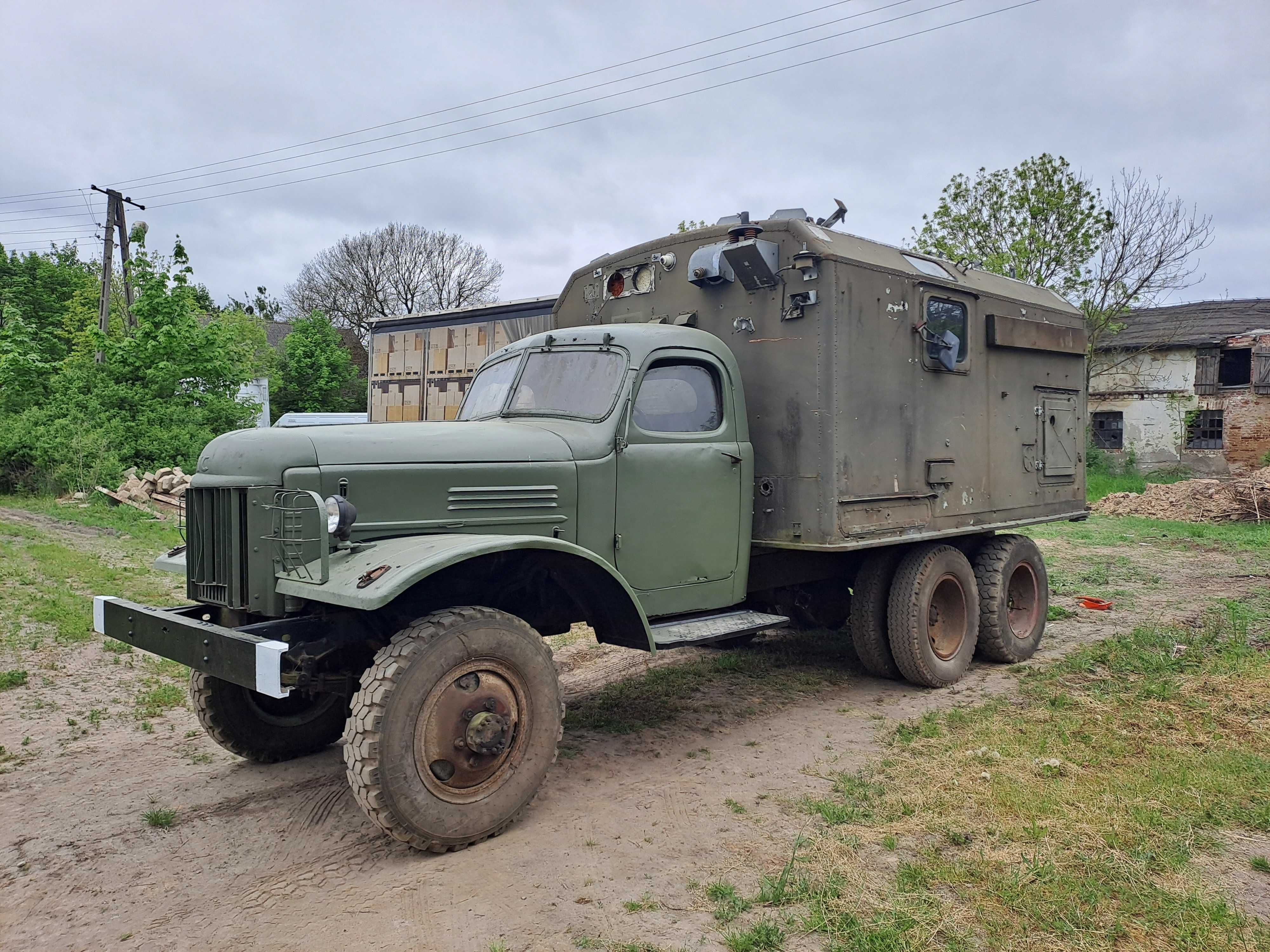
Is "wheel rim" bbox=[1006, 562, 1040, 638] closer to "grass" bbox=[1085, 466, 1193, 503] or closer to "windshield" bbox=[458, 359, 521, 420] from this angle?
"windshield" bbox=[458, 359, 521, 420]

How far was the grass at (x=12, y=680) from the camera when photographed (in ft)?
20.4

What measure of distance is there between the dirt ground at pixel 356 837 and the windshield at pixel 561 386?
1.90 metres

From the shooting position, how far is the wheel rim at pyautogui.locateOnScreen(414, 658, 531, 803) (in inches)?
149

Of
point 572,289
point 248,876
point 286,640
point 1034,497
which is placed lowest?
point 248,876

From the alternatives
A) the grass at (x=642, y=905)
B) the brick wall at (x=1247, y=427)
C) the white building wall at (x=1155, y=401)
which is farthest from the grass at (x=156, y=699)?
the brick wall at (x=1247, y=427)

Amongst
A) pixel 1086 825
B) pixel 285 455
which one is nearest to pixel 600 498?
pixel 285 455

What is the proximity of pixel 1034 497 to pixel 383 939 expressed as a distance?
6.21 metres

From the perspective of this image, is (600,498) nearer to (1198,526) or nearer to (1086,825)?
(1086,825)

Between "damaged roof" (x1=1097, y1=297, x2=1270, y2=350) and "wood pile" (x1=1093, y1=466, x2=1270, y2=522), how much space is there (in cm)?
727

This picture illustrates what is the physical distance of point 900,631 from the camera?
6434 mm

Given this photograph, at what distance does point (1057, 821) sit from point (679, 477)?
96.5 inches

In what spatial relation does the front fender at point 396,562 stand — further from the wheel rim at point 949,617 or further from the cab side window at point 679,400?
the wheel rim at point 949,617

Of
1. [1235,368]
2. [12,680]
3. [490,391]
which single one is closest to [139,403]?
[12,680]

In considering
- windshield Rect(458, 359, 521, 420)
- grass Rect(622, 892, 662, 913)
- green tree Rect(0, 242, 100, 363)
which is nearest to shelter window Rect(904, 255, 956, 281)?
windshield Rect(458, 359, 521, 420)
